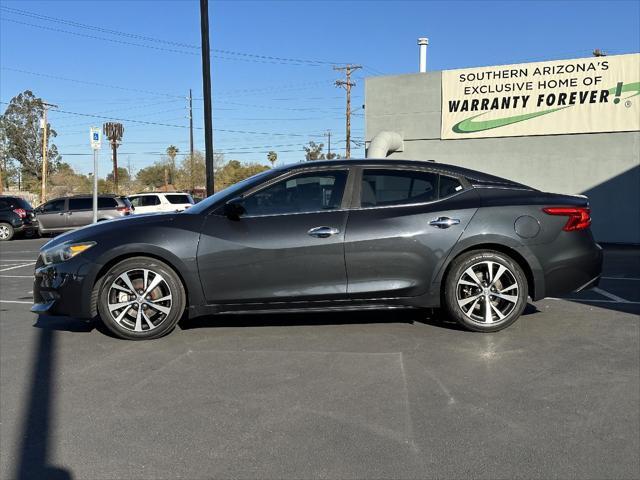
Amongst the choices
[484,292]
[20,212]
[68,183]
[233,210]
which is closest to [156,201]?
[20,212]

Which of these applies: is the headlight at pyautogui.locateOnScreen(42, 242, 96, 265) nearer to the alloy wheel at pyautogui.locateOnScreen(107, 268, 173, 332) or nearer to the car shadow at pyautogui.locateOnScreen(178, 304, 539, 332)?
the alloy wheel at pyautogui.locateOnScreen(107, 268, 173, 332)

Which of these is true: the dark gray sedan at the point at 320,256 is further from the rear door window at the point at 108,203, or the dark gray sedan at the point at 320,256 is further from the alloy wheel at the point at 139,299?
the rear door window at the point at 108,203

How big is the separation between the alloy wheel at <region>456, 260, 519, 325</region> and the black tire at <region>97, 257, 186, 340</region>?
8.55 ft

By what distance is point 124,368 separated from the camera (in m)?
4.50

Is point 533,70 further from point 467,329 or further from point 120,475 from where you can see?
point 120,475

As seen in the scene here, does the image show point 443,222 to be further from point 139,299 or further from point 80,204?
point 80,204

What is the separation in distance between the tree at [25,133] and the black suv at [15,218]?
151 feet

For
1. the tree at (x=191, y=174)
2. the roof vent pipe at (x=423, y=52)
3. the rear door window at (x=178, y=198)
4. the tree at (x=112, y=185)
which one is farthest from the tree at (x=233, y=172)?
the roof vent pipe at (x=423, y=52)

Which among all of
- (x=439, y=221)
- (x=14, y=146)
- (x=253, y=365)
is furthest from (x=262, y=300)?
(x=14, y=146)

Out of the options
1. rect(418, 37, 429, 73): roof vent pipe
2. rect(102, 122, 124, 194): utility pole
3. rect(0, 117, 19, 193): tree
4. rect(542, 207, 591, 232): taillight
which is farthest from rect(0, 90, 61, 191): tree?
rect(542, 207, 591, 232): taillight

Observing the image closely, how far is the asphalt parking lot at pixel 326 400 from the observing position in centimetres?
301

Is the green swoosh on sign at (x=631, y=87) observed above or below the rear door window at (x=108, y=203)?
above

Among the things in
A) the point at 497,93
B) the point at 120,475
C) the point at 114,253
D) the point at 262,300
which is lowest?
the point at 120,475

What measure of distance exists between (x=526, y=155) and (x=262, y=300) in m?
12.3
